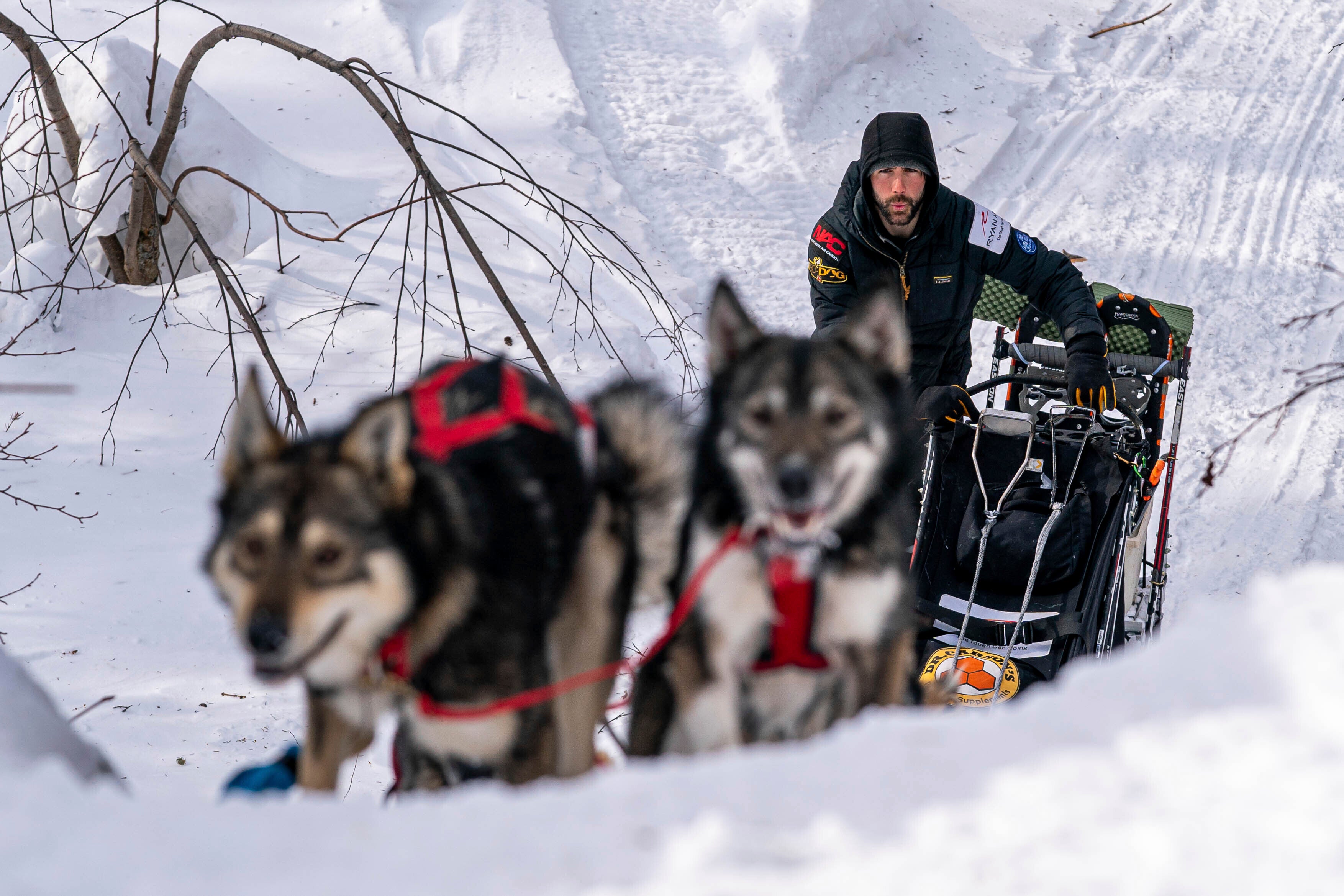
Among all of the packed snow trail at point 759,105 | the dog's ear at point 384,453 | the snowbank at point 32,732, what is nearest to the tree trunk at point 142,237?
the packed snow trail at point 759,105

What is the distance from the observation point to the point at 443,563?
→ 174 centimetres

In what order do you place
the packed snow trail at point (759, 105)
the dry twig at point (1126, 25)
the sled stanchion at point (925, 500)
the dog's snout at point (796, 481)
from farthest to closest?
the dry twig at point (1126, 25) → the packed snow trail at point (759, 105) → the sled stanchion at point (925, 500) → the dog's snout at point (796, 481)

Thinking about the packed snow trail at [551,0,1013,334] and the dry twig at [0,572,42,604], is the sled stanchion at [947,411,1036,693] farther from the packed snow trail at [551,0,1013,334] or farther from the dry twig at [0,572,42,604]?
the packed snow trail at [551,0,1013,334]

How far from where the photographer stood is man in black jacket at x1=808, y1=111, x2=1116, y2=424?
4039 mm

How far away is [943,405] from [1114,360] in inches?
44.1

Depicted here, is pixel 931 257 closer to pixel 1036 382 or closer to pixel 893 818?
pixel 1036 382

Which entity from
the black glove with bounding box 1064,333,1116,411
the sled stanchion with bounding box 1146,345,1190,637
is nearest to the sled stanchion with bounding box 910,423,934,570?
the black glove with bounding box 1064,333,1116,411

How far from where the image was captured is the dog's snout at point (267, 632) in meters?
1.53

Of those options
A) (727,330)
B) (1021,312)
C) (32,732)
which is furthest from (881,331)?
(1021,312)

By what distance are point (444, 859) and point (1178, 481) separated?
247 inches

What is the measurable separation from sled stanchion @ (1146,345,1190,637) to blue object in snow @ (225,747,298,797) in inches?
154

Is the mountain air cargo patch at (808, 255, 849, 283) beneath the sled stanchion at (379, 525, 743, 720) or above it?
above

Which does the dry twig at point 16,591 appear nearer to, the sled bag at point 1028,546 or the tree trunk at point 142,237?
the tree trunk at point 142,237

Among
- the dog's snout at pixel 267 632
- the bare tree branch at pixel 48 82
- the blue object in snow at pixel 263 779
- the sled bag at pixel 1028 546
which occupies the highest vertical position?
the bare tree branch at pixel 48 82
